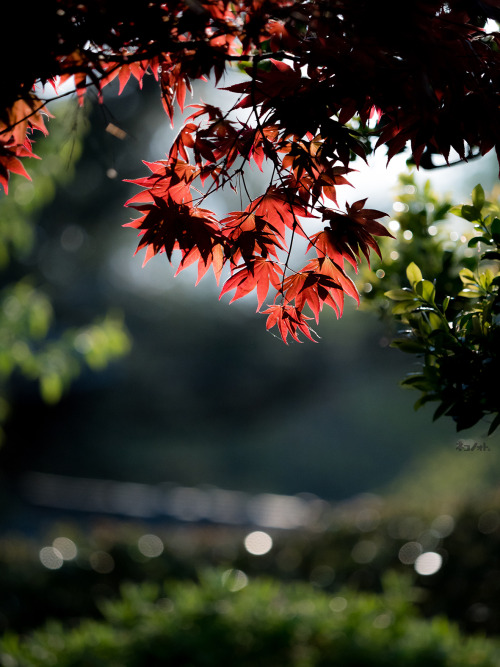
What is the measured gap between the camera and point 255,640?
3104mm

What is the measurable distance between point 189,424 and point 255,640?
66.2 feet

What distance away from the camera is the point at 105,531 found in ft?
20.7

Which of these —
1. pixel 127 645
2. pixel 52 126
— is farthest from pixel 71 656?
pixel 52 126

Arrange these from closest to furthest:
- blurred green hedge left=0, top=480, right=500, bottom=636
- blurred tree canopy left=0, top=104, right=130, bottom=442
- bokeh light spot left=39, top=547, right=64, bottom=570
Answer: blurred green hedge left=0, top=480, right=500, bottom=636 < blurred tree canopy left=0, top=104, right=130, bottom=442 < bokeh light spot left=39, top=547, right=64, bottom=570

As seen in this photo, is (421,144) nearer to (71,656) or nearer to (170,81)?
(170,81)

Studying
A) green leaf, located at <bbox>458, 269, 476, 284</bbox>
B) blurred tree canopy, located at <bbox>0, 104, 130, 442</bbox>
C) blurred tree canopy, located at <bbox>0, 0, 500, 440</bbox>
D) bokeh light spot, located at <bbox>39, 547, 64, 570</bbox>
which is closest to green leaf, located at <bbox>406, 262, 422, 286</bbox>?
blurred tree canopy, located at <bbox>0, 0, 500, 440</bbox>

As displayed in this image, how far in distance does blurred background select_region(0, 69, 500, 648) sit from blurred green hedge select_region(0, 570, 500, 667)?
2526mm

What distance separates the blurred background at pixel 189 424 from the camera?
6.77 metres

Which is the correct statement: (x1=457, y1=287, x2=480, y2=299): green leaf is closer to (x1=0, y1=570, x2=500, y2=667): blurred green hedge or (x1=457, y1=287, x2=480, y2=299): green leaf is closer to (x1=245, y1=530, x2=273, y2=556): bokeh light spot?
(x1=0, y1=570, x2=500, y2=667): blurred green hedge

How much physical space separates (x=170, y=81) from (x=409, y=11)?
65 centimetres

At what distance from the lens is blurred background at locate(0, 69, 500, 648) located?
22.2ft

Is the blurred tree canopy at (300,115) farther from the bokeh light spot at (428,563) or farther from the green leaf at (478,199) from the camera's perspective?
the bokeh light spot at (428,563)

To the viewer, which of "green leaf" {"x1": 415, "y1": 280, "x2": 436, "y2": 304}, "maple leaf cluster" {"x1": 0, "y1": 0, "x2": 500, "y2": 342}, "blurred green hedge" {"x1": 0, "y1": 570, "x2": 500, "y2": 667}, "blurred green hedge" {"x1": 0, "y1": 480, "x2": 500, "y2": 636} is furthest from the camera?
"blurred green hedge" {"x1": 0, "y1": 480, "x2": 500, "y2": 636}

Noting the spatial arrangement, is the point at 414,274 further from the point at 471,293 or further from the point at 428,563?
the point at 428,563
